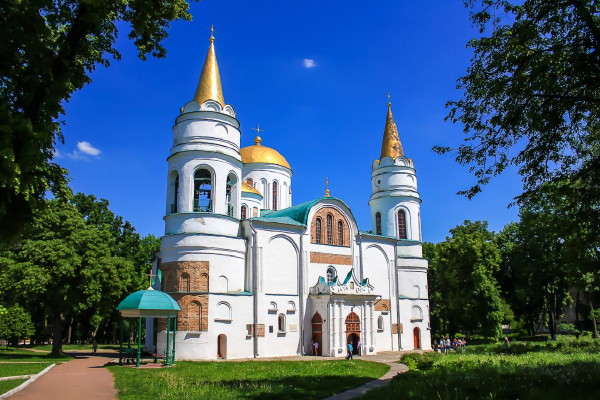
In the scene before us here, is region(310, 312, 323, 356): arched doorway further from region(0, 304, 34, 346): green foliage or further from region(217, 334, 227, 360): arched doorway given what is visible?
region(0, 304, 34, 346): green foliage

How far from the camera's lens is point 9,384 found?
16000mm

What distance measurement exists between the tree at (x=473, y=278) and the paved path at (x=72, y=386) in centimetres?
2852

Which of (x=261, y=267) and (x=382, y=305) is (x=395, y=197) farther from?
(x=261, y=267)

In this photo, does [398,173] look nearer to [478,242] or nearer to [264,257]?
[478,242]

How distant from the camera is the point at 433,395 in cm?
1058

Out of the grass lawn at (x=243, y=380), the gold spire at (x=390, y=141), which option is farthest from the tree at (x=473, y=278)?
the grass lawn at (x=243, y=380)

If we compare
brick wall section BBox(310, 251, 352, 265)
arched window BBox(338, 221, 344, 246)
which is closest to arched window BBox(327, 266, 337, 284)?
brick wall section BBox(310, 251, 352, 265)

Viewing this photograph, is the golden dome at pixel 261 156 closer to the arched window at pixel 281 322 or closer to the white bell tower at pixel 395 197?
the white bell tower at pixel 395 197

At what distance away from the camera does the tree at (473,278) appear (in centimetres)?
3881

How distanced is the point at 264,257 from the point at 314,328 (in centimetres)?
540

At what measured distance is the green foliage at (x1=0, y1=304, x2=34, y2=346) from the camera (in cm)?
4159

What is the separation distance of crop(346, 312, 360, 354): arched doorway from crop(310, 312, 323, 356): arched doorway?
1641mm

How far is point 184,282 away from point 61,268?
7047 mm

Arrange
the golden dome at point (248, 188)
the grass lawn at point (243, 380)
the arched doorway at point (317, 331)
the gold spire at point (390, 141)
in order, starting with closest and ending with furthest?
the grass lawn at point (243, 380), the arched doorway at point (317, 331), the golden dome at point (248, 188), the gold spire at point (390, 141)
